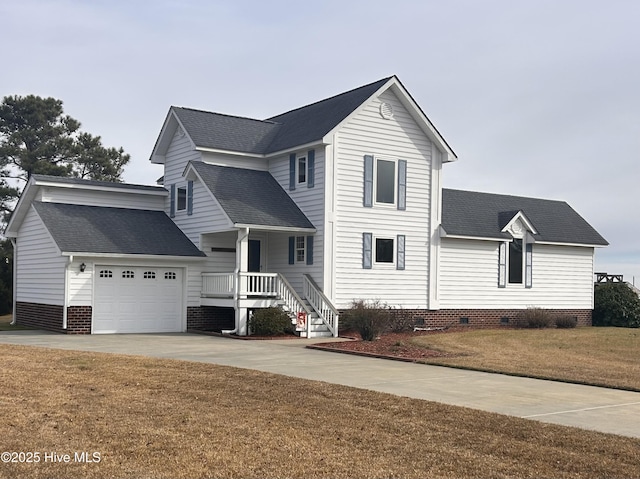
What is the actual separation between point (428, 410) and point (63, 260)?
1795 centimetres

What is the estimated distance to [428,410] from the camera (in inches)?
441

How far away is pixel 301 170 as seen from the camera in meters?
29.1

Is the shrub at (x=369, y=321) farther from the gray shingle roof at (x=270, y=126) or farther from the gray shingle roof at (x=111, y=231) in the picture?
the gray shingle roof at (x=111, y=231)

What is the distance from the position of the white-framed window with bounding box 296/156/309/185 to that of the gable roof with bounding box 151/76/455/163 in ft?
1.98

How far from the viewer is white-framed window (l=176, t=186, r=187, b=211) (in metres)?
30.6

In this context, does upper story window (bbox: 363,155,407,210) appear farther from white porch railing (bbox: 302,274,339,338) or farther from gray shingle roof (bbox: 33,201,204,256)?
gray shingle roof (bbox: 33,201,204,256)

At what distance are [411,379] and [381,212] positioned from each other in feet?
47.6

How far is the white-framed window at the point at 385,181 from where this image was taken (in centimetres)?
2908

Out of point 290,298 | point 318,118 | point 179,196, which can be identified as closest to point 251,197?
point 290,298

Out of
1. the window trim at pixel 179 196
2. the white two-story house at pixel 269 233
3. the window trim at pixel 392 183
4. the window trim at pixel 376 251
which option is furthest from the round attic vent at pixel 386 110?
the window trim at pixel 179 196

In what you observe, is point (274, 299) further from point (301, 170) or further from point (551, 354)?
point (551, 354)

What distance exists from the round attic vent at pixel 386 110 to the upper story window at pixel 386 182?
167cm

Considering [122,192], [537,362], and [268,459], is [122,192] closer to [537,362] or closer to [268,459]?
[537,362]

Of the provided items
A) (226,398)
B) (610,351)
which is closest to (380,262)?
(610,351)
